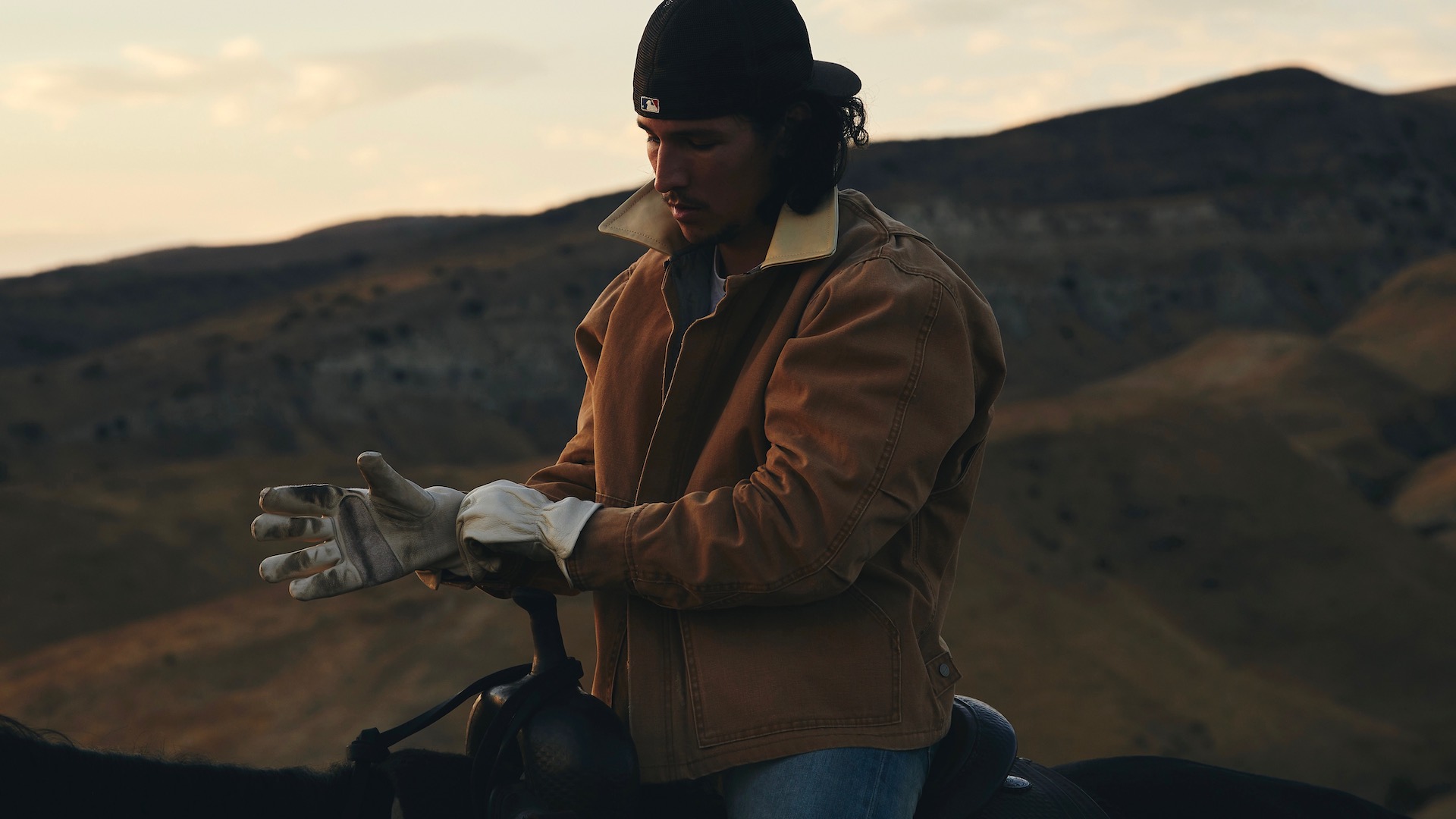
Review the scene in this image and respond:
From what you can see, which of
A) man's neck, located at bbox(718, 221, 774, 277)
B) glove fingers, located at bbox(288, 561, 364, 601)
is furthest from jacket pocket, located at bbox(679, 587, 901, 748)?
man's neck, located at bbox(718, 221, 774, 277)

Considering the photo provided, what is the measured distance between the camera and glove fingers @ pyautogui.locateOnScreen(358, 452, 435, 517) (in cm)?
273

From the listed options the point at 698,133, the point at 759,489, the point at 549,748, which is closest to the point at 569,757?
the point at 549,748

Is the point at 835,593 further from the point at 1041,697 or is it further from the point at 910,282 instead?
the point at 1041,697

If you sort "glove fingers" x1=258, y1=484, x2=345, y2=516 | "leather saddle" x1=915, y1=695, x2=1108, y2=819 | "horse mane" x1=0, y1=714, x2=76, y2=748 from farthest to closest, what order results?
"leather saddle" x1=915, y1=695, x2=1108, y2=819 → "glove fingers" x1=258, y1=484, x2=345, y2=516 → "horse mane" x1=0, y1=714, x2=76, y2=748

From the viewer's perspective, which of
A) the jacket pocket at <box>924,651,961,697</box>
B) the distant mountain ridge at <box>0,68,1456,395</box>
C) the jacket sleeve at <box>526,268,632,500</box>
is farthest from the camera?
the distant mountain ridge at <box>0,68,1456,395</box>

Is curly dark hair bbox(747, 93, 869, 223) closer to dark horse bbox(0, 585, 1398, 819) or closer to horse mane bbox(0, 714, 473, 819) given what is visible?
dark horse bbox(0, 585, 1398, 819)

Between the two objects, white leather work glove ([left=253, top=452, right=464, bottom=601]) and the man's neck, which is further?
the man's neck

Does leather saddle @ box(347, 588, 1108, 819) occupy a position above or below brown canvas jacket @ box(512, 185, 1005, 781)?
below

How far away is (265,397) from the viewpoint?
112 ft

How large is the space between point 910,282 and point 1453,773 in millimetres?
17771

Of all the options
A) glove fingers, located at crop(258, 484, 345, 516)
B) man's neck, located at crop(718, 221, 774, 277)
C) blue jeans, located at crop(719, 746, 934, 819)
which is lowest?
blue jeans, located at crop(719, 746, 934, 819)

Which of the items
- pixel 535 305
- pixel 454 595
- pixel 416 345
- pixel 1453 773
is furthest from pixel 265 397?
pixel 1453 773

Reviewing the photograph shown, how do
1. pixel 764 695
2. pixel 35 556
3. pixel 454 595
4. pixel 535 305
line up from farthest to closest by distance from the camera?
pixel 535 305 → pixel 35 556 → pixel 454 595 → pixel 764 695

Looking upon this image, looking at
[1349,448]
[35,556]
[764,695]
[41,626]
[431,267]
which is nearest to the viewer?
[764,695]
